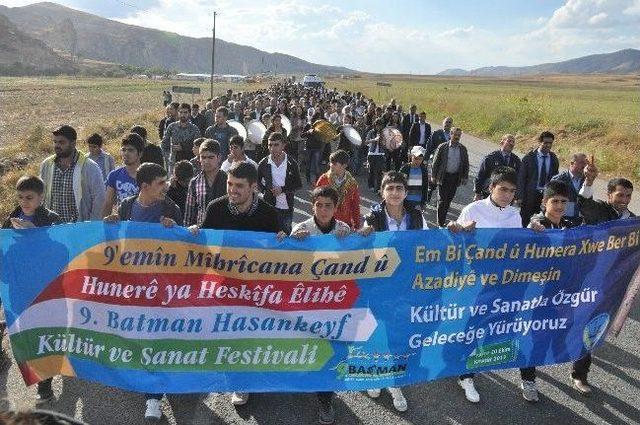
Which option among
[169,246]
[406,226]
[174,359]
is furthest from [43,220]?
[406,226]

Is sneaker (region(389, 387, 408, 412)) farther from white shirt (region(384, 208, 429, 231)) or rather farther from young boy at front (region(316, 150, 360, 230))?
young boy at front (region(316, 150, 360, 230))

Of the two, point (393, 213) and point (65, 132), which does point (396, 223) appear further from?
point (65, 132)

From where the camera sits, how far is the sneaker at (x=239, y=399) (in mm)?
4211

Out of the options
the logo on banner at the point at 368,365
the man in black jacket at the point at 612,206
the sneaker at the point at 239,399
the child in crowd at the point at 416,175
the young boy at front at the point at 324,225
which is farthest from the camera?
the child in crowd at the point at 416,175

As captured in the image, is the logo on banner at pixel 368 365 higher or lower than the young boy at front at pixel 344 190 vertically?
lower

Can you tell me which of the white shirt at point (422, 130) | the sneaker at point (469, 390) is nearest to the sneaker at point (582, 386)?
the sneaker at point (469, 390)

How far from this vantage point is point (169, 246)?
3840 mm

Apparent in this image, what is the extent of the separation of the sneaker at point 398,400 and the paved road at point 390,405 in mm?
48

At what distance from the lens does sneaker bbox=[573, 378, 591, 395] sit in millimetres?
4527

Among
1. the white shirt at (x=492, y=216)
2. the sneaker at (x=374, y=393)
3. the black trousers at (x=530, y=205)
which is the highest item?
the white shirt at (x=492, y=216)

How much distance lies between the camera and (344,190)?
5.97 meters

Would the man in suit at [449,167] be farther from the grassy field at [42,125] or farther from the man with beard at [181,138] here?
the grassy field at [42,125]

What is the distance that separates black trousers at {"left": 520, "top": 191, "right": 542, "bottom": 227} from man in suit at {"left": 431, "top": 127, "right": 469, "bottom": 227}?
1394mm

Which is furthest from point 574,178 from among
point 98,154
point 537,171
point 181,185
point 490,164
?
point 98,154
